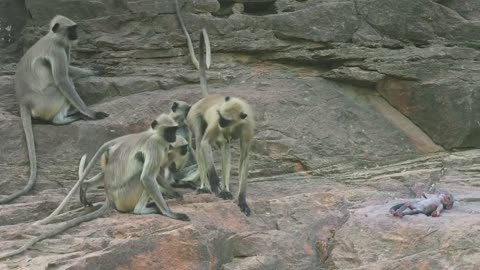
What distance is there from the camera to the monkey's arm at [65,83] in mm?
7332

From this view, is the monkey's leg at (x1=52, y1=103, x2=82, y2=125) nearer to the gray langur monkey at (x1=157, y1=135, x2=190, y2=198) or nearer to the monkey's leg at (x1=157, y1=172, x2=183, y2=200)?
the gray langur monkey at (x1=157, y1=135, x2=190, y2=198)

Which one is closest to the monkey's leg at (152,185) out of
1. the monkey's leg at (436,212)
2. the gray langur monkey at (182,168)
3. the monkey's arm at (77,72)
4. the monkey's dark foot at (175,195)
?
the monkey's dark foot at (175,195)

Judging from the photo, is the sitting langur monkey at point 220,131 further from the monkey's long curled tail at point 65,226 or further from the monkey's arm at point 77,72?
the monkey's arm at point 77,72

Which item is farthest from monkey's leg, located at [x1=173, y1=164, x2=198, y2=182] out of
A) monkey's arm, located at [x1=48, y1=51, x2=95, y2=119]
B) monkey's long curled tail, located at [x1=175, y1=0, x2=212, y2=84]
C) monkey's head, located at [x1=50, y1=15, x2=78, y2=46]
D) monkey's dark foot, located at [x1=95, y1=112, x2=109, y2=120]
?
monkey's head, located at [x1=50, y1=15, x2=78, y2=46]

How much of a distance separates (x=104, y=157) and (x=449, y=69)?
12.0 ft

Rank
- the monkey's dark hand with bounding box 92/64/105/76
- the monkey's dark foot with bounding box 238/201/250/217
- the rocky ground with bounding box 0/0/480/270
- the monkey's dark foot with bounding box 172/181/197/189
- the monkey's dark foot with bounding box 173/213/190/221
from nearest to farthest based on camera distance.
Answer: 1. the rocky ground with bounding box 0/0/480/270
2. the monkey's dark foot with bounding box 173/213/190/221
3. the monkey's dark foot with bounding box 238/201/250/217
4. the monkey's dark foot with bounding box 172/181/197/189
5. the monkey's dark hand with bounding box 92/64/105/76

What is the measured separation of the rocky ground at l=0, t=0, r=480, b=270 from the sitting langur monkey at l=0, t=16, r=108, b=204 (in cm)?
16

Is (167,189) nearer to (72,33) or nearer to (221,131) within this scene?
(221,131)

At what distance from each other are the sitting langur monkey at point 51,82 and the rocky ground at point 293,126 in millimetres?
157

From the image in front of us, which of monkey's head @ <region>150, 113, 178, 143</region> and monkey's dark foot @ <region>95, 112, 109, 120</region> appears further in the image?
monkey's dark foot @ <region>95, 112, 109, 120</region>

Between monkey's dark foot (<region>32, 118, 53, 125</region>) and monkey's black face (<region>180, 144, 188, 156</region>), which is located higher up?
monkey's black face (<region>180, 144, 188, 156</region>)

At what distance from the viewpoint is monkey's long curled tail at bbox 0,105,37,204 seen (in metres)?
6.25

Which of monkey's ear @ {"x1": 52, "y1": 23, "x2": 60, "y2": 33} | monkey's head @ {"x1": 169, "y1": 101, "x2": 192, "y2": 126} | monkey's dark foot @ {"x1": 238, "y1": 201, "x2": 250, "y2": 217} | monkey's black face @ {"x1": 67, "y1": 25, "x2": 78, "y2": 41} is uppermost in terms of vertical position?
monkey's ear @ {"x1": 52, "y1": 23, "x2": 60, "y2": 33}

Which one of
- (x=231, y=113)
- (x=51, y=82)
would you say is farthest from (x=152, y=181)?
(x=51, y=82)
